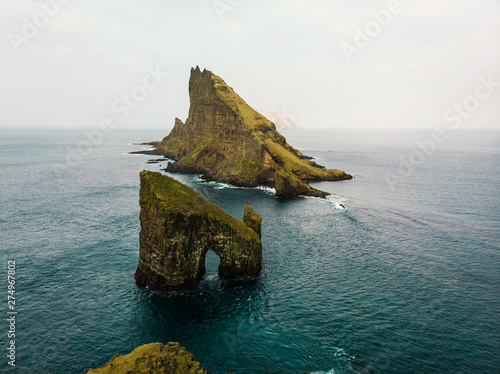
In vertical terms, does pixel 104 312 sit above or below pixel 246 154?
below

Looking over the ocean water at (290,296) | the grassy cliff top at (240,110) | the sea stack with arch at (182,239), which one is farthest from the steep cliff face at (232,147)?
the sea stack with arch at (182,239)

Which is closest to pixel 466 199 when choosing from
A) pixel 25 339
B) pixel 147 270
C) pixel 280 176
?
pixel 280 176

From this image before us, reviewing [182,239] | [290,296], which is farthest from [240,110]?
[290,296]

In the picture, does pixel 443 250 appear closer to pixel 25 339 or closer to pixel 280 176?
pixel 280 176

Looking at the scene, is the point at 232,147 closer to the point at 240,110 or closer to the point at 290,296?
the point at 240,110

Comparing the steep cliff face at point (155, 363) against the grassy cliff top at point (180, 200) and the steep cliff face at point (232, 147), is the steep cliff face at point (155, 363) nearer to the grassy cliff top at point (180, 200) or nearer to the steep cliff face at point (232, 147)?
the grassy cliff top at point (180, 200)

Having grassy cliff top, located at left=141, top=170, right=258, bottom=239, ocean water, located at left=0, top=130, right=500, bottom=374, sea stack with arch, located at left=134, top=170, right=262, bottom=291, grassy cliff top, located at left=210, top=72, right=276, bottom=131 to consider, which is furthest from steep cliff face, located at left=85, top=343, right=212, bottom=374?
grassy cliff top, located at left=210, top=72, right=276, bottom=131
